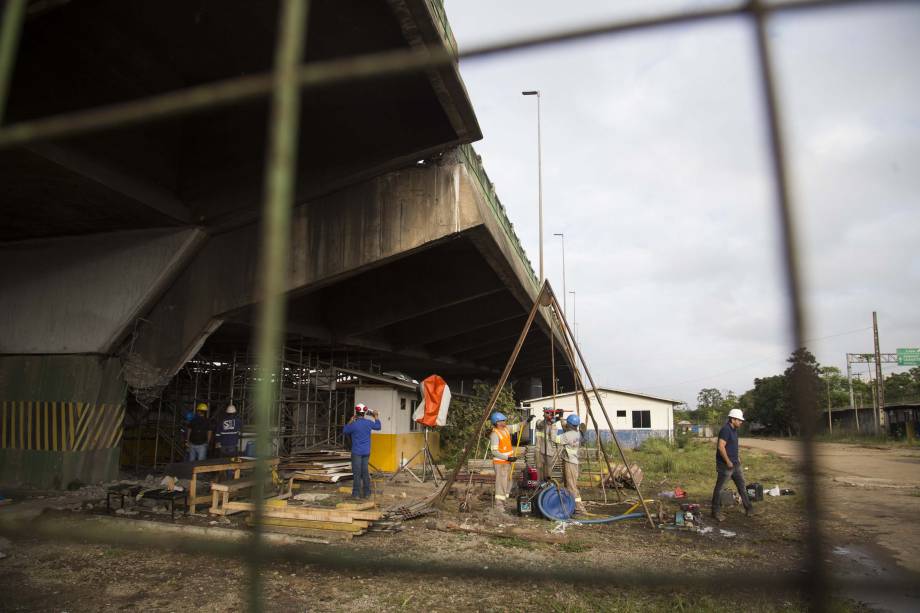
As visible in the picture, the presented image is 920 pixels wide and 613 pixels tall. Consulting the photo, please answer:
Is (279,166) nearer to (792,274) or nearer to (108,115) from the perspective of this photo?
(108,115)

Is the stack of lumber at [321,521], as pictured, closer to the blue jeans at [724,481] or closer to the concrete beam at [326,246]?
the concrete beam at [326,246]

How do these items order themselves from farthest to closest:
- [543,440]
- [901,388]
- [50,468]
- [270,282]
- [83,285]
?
[901,388] → [543,440] → [83,285] → [50,468] → [270,282]

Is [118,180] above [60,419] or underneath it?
above

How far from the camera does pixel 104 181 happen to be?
9.48 meters

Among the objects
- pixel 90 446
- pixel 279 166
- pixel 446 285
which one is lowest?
pixel 90 446

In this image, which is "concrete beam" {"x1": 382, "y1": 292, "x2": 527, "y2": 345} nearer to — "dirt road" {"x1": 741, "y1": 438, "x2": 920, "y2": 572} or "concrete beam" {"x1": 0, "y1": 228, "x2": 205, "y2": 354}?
"dirt road" {"x1": 741, "y1": 438, "x2": 920, "y2": 572}

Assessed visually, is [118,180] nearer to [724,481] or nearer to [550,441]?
[550,441]

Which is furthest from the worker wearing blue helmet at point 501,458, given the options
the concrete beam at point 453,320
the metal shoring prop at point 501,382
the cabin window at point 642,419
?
the cabin window at point 642,419

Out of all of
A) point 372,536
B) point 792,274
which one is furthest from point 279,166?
point 372,536

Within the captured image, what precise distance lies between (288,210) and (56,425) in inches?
512

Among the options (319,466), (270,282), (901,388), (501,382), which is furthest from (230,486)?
(901,388)

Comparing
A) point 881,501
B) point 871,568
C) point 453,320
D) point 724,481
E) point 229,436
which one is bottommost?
point 881,501

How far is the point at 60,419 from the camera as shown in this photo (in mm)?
11711

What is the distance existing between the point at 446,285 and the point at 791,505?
9703mm
